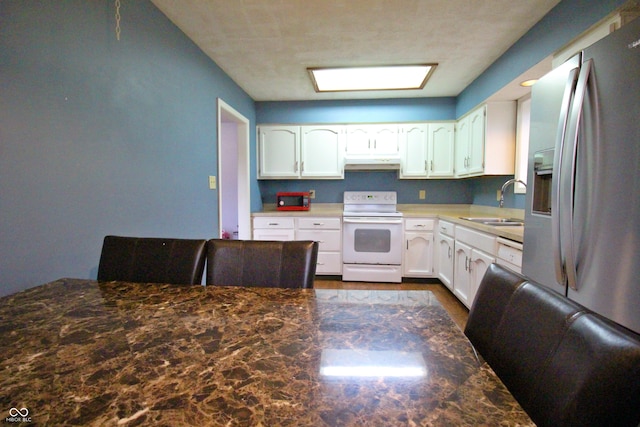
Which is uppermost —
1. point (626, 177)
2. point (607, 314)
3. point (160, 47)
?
point (160, 47)

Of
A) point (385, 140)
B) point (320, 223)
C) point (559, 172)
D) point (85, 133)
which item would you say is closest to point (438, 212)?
point (385, 140)

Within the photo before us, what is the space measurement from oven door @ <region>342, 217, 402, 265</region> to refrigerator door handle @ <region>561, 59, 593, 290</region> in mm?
2187

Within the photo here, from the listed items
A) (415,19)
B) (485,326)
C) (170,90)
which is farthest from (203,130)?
(485,326)

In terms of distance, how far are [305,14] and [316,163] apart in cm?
191

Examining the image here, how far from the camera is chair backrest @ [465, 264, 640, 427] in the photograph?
15.3 inches

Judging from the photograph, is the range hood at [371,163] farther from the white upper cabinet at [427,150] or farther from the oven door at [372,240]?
the oven door at [372,240]

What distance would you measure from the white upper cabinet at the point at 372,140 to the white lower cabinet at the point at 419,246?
0.91 m

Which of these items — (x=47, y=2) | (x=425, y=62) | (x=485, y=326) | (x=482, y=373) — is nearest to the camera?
(x=482, y=373)

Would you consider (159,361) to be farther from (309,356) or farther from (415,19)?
(415,19)

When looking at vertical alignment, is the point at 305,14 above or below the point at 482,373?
above

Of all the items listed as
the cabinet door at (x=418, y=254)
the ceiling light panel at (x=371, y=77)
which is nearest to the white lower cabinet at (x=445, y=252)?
the cabinet door at (x=418, y=254)

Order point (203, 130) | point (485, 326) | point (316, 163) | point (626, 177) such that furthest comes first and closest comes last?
point (316, 163), point (203, 130), point (626, 177), point (485, 326)

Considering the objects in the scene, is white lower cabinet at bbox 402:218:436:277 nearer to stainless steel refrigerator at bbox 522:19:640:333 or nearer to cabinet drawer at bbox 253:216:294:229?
cabinet drawer at bbox 253:216:294:229

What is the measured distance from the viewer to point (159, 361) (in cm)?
55
